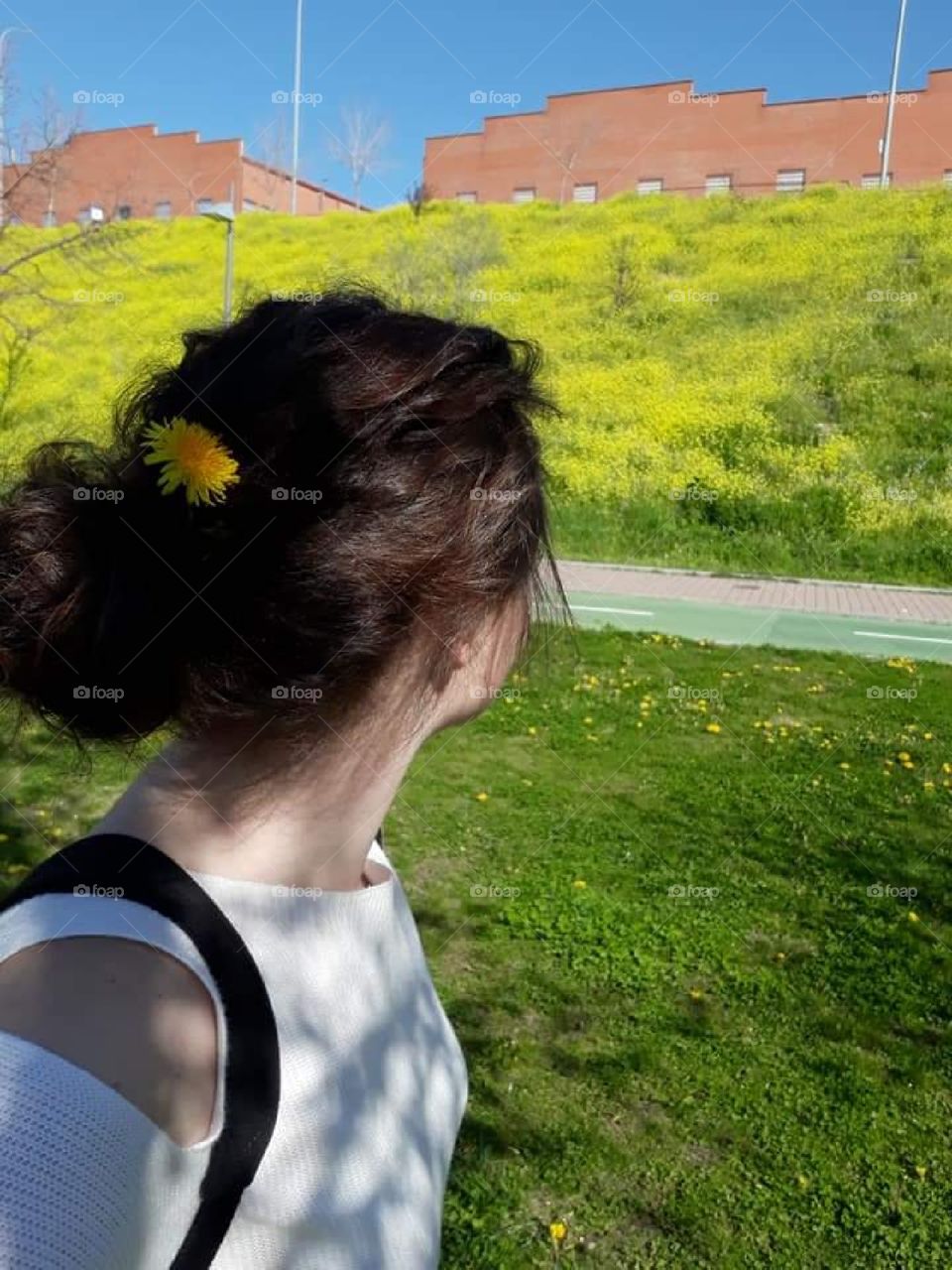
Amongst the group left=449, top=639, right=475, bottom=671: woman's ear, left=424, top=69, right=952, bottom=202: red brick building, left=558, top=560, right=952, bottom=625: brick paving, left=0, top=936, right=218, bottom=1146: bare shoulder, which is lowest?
left=558, top=560, right=952, bottom=625: brick paving

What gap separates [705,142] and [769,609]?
3226 cm

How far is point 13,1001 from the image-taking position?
74 centimetres

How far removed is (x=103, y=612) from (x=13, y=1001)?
0.46m

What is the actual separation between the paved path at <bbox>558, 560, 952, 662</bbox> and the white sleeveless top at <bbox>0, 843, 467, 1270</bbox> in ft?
30.9

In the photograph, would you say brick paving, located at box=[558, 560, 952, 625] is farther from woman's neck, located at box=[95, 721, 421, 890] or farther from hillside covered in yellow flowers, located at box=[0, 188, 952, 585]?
woman's neck, located at box=[95, 721, 421, 890]

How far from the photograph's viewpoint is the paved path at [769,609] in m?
11.0

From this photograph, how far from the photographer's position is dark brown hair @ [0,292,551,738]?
1062 mm

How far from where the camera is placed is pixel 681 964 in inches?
165

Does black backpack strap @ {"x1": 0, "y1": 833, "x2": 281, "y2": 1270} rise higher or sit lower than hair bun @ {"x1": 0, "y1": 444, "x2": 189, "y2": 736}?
lower

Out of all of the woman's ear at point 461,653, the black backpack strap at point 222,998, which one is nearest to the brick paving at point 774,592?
the woman's ear at point 461,653

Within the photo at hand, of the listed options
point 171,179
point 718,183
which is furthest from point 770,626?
point 171,179

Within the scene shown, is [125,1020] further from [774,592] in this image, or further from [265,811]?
[774,592]

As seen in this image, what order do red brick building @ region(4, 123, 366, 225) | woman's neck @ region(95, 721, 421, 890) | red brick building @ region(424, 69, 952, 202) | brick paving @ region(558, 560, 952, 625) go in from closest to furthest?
woman's neck @ region(95, 721, 421, 890)
brick paving @ region(558, 560, 952, 625)
red brick building @ region(424, 69, 952, 202)
red brick building @ region(4, 123, 366, 225)

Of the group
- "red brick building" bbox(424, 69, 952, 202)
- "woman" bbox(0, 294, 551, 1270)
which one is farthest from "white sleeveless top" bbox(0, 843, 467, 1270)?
"red brick building" bbox(424, 69, 952, 202)
